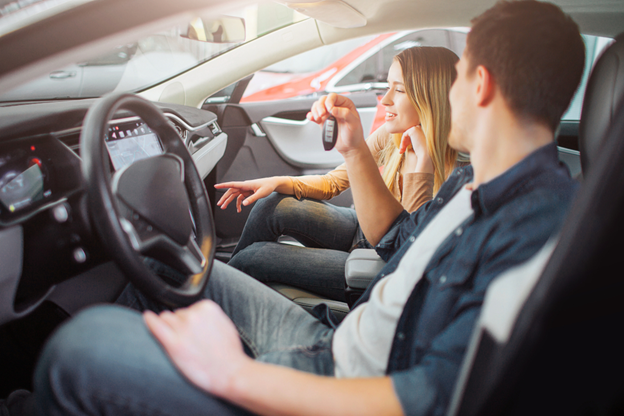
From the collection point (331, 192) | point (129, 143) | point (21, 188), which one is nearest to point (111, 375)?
point (21, 188)

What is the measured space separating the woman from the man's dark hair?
680 millimetres

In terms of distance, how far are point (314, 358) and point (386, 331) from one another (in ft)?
0.59

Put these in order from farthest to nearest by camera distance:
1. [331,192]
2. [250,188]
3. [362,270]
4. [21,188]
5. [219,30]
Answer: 1. [331,192]
2. [250,188]
3. [219,30]
4. [362,270]
5. [21,188]

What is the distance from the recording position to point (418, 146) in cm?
152

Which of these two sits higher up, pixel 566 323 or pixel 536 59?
pixel 536 59

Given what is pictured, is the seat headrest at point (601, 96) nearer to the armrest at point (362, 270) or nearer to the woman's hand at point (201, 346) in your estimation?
the armrest at point (362, 270)

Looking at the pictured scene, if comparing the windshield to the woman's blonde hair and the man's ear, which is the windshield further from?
the man's ear

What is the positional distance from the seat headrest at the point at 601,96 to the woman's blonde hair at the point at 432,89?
1.48 ft

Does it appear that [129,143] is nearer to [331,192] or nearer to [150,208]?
[150,208]

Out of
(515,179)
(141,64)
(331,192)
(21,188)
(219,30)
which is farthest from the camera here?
(141,64)

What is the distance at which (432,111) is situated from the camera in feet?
4.78

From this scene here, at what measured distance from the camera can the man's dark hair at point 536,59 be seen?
73 cm

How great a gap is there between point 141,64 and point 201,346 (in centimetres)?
225

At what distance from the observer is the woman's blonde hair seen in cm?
145
